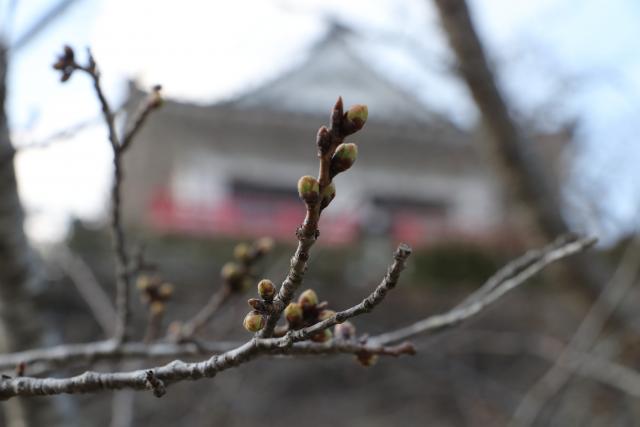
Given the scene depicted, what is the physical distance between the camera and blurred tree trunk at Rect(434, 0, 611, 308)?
2652 millimetres

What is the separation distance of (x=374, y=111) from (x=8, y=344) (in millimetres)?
9287

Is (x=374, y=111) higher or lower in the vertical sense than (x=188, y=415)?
higher

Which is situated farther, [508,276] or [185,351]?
[185,351]

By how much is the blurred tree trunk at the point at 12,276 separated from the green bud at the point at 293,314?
132 cm

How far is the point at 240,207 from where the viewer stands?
10055mm

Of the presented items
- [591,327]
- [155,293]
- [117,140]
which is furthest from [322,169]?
[591,327]

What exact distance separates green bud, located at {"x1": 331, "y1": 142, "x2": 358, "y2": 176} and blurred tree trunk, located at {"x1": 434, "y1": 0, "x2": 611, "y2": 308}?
2.18 meters

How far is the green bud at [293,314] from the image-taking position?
74cm

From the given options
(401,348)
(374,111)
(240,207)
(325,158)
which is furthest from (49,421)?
(374,111)

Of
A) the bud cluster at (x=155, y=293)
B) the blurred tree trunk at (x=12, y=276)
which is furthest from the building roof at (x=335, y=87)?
the bud cluster at (x=155, y=293)

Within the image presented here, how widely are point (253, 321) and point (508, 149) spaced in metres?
2.23

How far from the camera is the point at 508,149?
2717mm

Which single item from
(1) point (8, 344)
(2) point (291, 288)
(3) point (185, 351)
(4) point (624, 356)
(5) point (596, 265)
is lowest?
(1) point (8, 344)

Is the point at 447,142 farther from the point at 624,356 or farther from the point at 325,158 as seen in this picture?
the point at 325,158
